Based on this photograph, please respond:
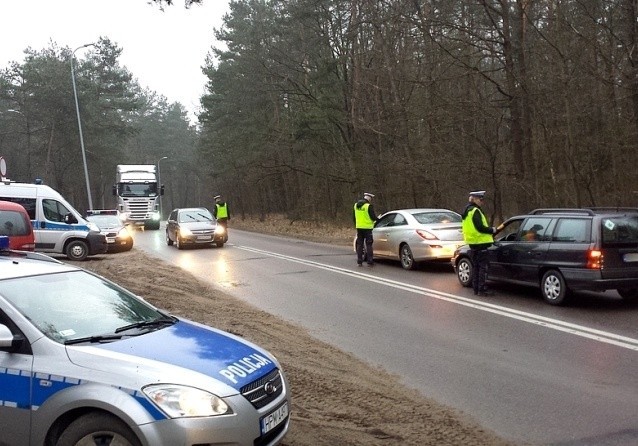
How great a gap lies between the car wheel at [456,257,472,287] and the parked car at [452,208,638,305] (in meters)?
0.97

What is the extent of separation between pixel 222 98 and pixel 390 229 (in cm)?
3686

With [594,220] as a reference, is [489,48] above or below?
above

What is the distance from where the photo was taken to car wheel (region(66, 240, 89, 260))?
66.9 ft

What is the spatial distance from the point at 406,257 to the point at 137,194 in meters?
27.1

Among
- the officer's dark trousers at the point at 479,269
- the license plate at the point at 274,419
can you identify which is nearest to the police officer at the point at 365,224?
the officer's dark trousers at the point at 479,269

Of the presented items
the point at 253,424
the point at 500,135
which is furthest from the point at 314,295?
the point at 500,135

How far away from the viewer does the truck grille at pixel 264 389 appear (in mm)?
4027

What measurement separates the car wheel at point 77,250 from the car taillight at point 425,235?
11.1 meters

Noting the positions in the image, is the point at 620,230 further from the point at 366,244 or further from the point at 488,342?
the point at 366,244

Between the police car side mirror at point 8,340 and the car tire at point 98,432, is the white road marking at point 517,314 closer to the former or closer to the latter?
the car tire at point 98,432

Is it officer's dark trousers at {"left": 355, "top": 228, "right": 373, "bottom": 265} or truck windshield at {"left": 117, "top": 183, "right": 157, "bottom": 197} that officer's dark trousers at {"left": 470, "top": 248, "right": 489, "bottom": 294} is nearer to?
officer's dark trousers at {"left": 355, "top": 228, "right": 373, "bottom": 265}

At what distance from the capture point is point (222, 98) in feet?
167

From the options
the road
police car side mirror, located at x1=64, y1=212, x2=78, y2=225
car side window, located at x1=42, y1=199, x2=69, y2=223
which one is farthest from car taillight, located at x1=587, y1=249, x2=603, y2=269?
car side window, located at x1=42, y1=199, x2=69, y2=223

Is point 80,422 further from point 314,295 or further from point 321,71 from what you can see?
point 321,71
